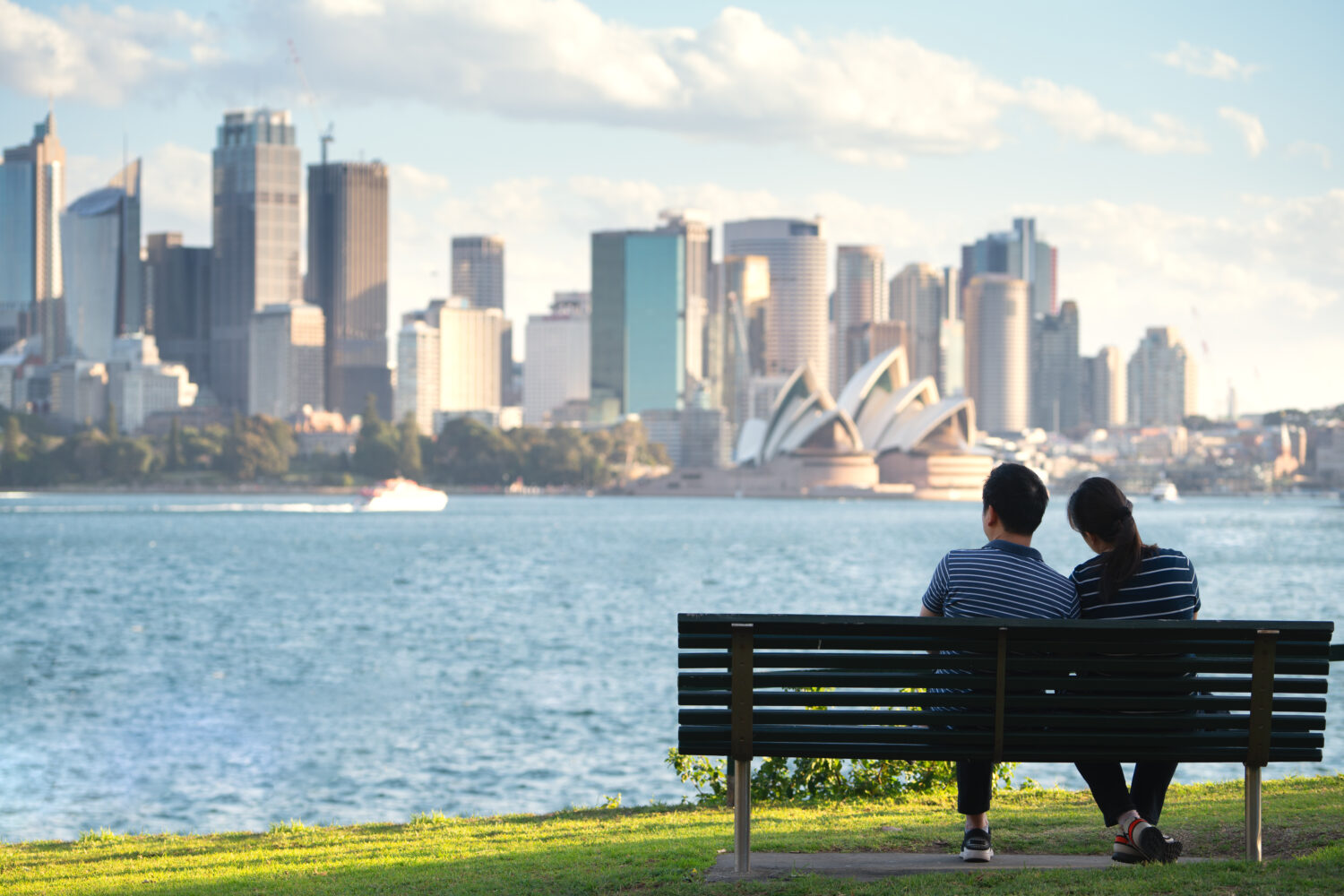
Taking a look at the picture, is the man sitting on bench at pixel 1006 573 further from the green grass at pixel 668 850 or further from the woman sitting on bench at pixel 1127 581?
the green grass at pixel 668 850

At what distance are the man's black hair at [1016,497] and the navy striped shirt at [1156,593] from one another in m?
0.25

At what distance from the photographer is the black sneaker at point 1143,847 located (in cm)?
491

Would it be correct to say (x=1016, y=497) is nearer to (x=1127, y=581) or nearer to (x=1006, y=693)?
(x=1127, y=581)

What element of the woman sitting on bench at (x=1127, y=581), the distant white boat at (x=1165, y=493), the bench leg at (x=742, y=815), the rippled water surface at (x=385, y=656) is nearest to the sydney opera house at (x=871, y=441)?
the distant white boat at (x=1165, y=493)

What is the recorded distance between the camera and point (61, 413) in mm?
192250

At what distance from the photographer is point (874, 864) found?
16.5 ft

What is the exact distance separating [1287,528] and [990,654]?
285 feet

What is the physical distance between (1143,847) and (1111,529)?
100cm

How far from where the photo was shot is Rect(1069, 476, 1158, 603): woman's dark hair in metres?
4.90

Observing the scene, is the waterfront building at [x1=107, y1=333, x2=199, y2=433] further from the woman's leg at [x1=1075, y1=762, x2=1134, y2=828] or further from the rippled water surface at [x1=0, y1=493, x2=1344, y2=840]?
the woman's leg at [x1=1075, y1=762, x2=1134, y2=828]

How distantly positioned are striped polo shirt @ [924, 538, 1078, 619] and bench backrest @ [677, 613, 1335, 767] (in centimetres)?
14

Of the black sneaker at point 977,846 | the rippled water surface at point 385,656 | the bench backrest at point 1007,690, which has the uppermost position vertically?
the bench backrest at point 1007,690

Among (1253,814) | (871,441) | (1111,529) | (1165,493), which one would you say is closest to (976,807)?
(1253,814)

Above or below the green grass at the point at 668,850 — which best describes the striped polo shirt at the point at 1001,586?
above
